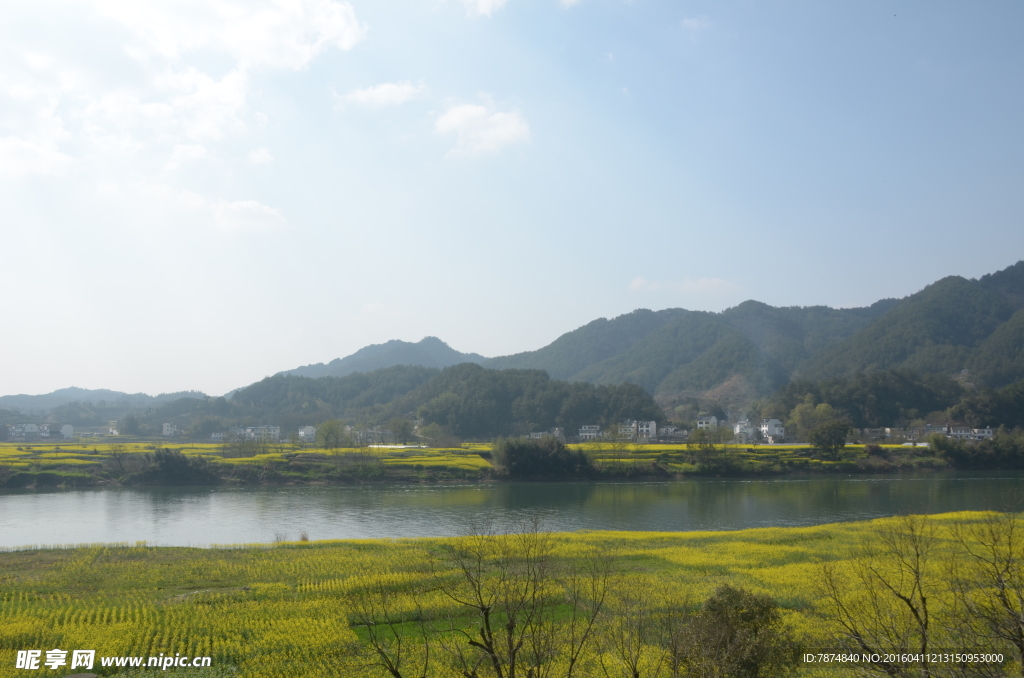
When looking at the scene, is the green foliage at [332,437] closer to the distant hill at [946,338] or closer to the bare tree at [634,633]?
the bare tree at [634,633]

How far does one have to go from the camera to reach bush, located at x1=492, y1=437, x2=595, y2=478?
4675 cm

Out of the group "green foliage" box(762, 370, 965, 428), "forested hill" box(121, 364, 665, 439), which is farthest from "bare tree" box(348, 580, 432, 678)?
→ "green foliage" box(762, 370, 965, 428)

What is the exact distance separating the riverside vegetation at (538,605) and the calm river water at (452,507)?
23.5ft

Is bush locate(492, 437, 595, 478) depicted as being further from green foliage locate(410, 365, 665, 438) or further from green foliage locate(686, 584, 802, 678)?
green foliage locate(686, 584, 802, 678)

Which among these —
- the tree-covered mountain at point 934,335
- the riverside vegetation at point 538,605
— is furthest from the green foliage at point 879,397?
the riverside vegetation at point 538,605

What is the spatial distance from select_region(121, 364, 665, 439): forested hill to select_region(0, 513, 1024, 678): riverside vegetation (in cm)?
6064

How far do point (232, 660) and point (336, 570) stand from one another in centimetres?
661

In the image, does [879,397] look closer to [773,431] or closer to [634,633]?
[773,431]

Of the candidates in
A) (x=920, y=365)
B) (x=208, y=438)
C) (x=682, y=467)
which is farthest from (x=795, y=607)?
(x=920, y=365)

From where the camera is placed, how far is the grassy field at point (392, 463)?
43.0 m

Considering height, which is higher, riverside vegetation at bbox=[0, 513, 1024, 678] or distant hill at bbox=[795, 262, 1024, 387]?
distant hill at bbox=[795, 262, 1024, 387]

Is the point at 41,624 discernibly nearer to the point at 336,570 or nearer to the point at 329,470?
the point at 336,570

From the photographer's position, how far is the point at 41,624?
35.6 ft

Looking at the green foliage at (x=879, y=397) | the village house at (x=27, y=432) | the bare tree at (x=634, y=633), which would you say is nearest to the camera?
the bare tree at (x=634, y=633)
